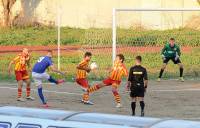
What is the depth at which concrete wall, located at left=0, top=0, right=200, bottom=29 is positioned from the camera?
42125 mm

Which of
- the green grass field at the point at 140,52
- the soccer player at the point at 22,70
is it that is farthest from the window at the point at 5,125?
the green grass field at the point at 140,52

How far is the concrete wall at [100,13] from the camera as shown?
138 ft

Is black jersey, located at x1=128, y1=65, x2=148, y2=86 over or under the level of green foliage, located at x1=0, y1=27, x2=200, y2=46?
under

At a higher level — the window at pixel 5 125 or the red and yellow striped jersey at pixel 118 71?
the window at pixel 5 125

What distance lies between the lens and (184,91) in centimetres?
2305

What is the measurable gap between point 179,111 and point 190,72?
419 inches

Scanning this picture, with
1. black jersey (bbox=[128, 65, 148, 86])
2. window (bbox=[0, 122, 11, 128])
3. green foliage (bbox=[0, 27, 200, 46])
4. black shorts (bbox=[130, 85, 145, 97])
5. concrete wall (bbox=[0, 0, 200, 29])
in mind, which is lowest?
black shorts (bbox=[130, 85, 145, 97])

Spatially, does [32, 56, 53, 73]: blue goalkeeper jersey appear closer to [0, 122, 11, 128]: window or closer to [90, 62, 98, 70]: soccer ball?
[90, 62, 98, 70]: soccer ball

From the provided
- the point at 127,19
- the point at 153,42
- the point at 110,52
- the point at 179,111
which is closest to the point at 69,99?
the point at 179,111

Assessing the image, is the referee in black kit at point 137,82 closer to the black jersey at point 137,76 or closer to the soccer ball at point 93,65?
the black jersey at point 137,76

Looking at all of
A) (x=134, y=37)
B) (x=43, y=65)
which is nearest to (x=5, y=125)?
(x=43, y=65)

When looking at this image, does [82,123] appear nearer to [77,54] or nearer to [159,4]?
[77,54]

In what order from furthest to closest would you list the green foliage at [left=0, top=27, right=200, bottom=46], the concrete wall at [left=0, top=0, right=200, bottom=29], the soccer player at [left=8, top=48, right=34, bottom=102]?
the concrete wall at [left=0, top=0, right=200, bottom=29] → the green foliage at [left=0, top=27, right=200, bottom=46] → the soccer player at [left=8, top=48, right=34, bottom=102]

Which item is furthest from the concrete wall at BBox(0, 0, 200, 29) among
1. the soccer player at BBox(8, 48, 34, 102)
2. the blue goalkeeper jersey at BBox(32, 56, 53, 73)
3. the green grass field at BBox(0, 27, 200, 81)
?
the blue goalkeeper jersey at BBox(32, 56, 53, 73)
